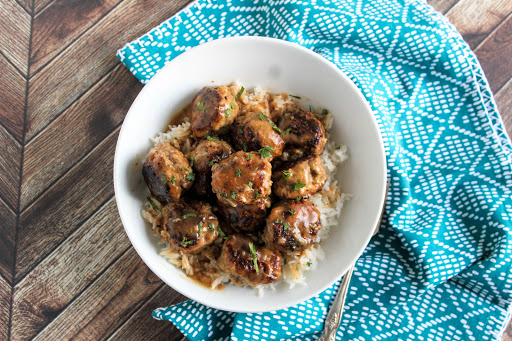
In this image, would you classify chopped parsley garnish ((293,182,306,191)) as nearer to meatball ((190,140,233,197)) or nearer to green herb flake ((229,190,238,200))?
green herb flake ((229,190,238,200))

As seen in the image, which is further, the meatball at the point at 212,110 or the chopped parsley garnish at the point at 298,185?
the meatball at the point at 212,110

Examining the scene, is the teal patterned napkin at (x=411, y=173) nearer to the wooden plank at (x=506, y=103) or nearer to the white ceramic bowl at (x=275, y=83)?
the wooden plank at (x=506, y=103)

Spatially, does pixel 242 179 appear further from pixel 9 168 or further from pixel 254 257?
pixel 9 168

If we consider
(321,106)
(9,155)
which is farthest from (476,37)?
(9,155)

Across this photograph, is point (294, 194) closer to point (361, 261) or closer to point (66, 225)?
point (361, 261)

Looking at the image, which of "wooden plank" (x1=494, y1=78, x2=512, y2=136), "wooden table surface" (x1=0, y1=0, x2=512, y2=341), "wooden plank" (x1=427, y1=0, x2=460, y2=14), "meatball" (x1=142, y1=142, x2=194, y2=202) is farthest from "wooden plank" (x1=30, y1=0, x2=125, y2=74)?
"wooden plank" (x1=494, y1=78, x2=512, y2=136)

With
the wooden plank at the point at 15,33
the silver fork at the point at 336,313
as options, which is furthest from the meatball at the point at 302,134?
the wooden plank at the point at 15,33

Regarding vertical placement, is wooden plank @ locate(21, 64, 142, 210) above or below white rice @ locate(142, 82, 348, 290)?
above

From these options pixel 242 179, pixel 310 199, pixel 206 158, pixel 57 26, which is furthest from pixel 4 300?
pixel 310 199
